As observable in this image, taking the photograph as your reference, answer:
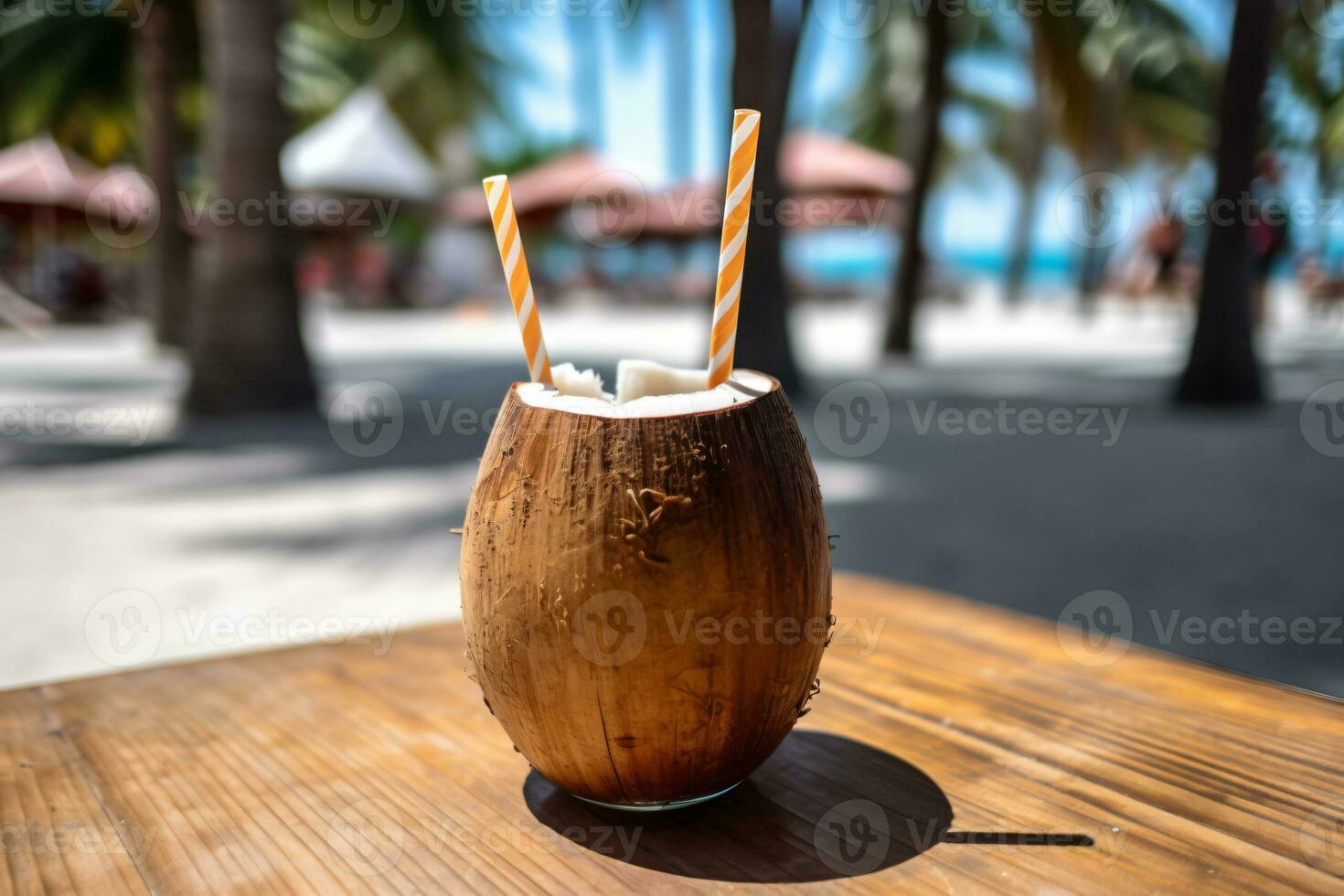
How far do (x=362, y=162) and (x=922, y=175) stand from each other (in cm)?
1016

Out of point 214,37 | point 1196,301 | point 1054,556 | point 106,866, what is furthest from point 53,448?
point 1196,301

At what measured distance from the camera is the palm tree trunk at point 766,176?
6594mm

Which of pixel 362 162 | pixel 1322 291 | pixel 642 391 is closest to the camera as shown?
pixel 642 391

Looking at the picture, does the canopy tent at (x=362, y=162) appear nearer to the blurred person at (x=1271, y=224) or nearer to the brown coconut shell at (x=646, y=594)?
the blurred person at (x=1271, y=224)

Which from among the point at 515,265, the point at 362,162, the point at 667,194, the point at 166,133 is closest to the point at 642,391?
the point at 515,265

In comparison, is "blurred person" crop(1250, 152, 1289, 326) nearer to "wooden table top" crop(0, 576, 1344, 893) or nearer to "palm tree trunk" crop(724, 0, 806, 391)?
"palm tree trunk" crop(724, 0, 806, 391)

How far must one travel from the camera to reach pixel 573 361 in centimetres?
984

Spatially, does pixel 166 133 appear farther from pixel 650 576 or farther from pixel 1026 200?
pixel 1026 200

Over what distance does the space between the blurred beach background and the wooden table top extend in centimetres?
26

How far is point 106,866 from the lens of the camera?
2.96 ft

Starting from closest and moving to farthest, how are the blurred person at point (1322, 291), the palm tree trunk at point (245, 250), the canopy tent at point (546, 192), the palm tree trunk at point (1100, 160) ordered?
the palm tree trunk at point (245, 250) → the blurred person at point (1322, 291) → the palm tree trunk at point (1100, 160) → the canopy tent at point (546, 192)

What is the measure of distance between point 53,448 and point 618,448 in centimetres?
607

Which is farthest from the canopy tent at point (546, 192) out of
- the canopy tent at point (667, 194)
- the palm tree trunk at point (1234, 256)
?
the palm tree trunk at point (1234, 256)

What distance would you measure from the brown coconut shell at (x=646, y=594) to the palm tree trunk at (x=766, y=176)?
575 cm
